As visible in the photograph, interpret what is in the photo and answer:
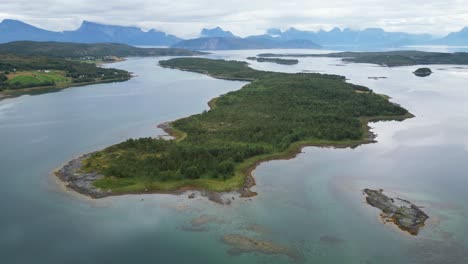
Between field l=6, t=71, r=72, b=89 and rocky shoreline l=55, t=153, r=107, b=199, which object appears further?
field l=6, t=71, r=72, b=89

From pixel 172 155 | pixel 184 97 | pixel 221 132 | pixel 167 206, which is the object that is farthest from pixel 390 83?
pixel 167 206

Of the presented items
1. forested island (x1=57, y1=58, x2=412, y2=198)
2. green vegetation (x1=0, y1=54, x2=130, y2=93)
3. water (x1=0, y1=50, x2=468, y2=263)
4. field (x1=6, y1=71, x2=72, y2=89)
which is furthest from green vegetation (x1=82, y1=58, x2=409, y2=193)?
green vegetation (x1=0, y1=54, x2=130, y2=93)

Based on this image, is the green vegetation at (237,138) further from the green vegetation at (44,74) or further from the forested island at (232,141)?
the green vegetation at (44,74)

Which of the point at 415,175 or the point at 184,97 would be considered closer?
the point at 415,175

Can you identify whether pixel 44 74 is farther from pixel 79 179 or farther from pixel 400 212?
pixel 400 212

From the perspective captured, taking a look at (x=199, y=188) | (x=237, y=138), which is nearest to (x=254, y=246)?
(x=199, y=188)

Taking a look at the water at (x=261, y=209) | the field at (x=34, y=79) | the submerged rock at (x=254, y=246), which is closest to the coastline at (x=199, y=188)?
the water at (x=261, y=209)

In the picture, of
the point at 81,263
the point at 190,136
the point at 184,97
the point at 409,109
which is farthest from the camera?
the point at 184,97

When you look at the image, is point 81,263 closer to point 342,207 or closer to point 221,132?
point 342,207

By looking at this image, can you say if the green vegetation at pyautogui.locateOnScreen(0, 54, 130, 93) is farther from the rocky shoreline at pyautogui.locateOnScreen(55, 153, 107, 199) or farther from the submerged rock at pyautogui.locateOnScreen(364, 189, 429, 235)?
the submerged rock at pyautogui.locateOnScreen(364, 189, 429, 235)
